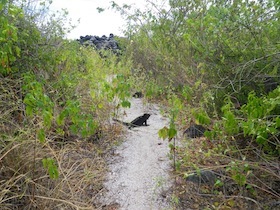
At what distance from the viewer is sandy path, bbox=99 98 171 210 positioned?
8.01 feet

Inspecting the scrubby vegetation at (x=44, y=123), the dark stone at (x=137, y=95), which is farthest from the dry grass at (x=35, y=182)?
the dark stone at (x=137, y=95)

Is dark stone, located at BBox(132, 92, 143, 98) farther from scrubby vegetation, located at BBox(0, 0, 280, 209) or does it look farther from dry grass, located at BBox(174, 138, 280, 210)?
dry grass, located at BBox(174, 138, 280, 210)

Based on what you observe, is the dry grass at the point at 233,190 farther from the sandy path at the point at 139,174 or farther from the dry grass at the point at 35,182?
the dry grass at the point at 35,182

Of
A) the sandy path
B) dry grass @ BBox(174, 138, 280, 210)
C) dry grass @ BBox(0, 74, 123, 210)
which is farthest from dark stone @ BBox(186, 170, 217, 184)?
dry grass @ BBox(0, 74, 123, 210)

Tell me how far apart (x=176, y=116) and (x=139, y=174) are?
0.72 meters

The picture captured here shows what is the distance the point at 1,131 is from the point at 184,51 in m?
3.60

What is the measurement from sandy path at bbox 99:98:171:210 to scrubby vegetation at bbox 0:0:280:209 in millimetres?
139

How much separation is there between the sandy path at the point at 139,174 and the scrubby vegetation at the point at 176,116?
139 millimetres

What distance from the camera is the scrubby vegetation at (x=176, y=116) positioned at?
6.98ft

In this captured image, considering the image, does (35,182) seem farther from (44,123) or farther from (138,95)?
(138,95)

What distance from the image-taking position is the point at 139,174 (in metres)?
2.85

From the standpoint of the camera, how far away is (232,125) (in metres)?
1.97

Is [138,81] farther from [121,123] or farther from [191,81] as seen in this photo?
[121,123]

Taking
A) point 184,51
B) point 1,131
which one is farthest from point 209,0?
point 1,131
